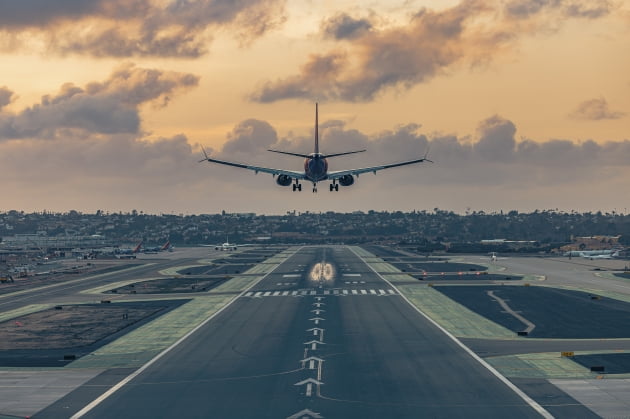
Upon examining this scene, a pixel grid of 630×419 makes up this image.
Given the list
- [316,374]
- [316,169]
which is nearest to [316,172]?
[316,169]

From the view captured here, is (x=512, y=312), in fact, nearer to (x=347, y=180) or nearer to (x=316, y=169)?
(x=347, y=180)

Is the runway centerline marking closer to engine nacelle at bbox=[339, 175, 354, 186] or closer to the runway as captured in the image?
the runway

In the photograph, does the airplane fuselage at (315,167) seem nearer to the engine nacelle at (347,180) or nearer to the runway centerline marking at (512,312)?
the engine nacelle at (347,180)

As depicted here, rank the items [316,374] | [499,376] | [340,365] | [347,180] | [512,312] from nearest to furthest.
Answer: [499,376] < [316,374] < [340,365] < [512,312] < [347,180]

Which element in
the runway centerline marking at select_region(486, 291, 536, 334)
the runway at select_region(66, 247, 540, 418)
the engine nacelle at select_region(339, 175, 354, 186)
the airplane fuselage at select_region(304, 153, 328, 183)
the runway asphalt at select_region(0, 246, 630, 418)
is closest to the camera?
the runway at select_region(66, 247, 540, 418)

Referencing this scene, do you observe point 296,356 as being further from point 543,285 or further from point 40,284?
point 40,284

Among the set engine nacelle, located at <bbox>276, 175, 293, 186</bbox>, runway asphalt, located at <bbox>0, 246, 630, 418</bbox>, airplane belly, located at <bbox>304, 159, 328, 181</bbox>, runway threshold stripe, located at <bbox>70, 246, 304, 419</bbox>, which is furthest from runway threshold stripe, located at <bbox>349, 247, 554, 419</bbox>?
engine nacelle, located at <bbox>276, 175, 293, 186</bbox>

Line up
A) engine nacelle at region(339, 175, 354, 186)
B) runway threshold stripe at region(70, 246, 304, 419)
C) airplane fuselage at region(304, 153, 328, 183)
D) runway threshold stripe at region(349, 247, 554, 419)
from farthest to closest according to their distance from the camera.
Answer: engine nacelle at region(339, 175, 354, 186) → airplane fuselage at region(304, 153, 328, 183) → runway threshold stripe at region(70, 246, 304, 419) → runway threshold stripe at region(349, 247, 554, 419)

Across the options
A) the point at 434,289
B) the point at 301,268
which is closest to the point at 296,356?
the point at 434,289

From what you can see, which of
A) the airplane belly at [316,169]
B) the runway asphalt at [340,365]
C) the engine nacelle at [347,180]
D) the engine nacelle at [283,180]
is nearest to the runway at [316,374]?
the runway asphalt at [340,365]
